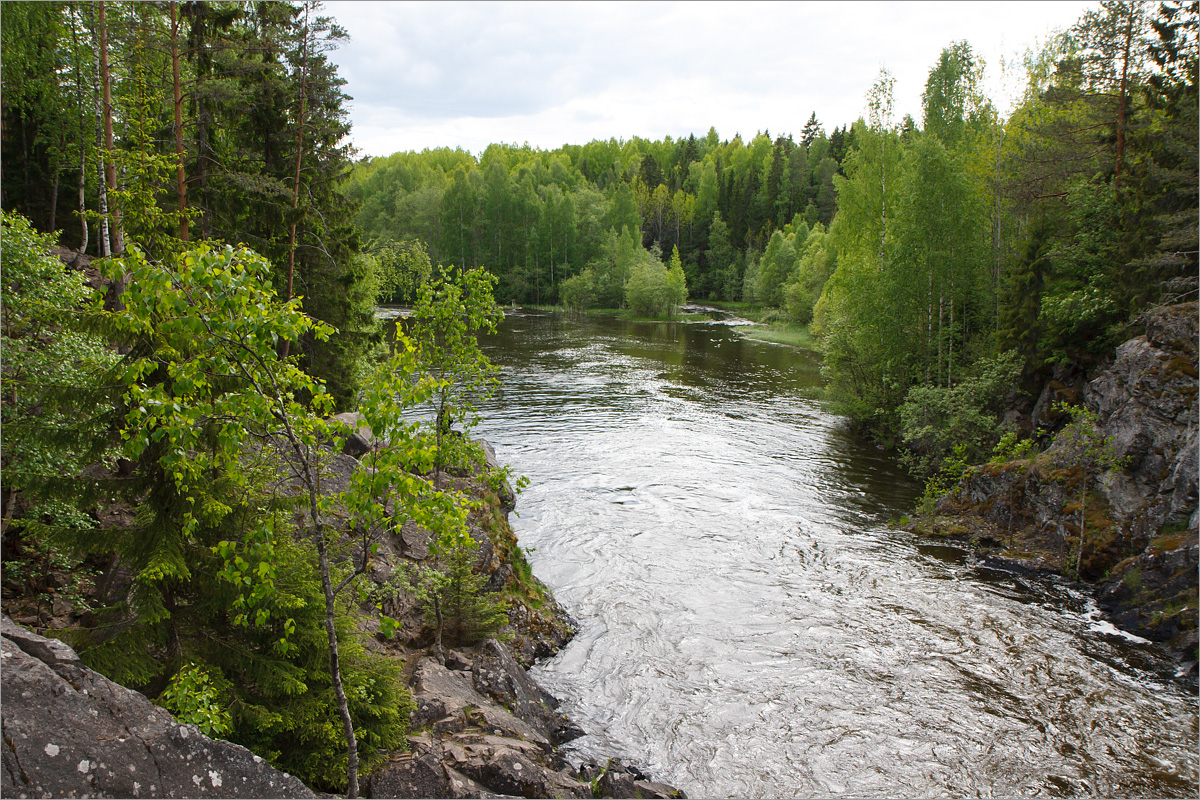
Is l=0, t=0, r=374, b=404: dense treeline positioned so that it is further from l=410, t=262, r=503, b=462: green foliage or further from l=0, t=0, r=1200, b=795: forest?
l=410, t=262, r=503, b=462: green foliage

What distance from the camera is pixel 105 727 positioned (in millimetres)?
5891

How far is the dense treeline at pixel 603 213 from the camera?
108938 mm

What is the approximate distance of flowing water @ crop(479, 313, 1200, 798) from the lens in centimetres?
1164

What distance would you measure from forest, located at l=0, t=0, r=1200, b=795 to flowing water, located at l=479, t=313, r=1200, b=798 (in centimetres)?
452

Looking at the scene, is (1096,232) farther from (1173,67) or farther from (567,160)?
(567,160)

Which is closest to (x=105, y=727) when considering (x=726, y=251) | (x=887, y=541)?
(x=887, y=541)

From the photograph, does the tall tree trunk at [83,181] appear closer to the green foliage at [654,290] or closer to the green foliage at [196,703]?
the green foliage at [196,703]

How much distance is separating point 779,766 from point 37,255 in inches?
557

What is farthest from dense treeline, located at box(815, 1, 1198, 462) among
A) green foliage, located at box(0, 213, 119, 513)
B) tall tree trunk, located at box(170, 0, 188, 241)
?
tall tree trunk, located at box(170, 0, 188, 241)

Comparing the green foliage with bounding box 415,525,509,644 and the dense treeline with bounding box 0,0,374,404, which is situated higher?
the dense treeline with bounding box 0,0,374,404

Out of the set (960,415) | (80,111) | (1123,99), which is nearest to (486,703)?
(960,415)

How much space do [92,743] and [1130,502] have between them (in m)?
22.6

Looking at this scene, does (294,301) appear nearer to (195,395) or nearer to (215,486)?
(195,395)

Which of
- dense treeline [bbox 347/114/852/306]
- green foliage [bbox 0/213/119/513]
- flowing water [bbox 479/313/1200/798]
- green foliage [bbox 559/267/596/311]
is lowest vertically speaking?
flowing water [bbox 479/313/1200/798]
